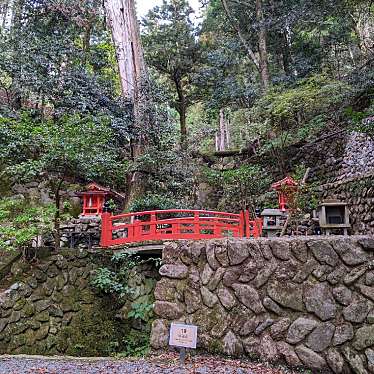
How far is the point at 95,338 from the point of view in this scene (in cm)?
616

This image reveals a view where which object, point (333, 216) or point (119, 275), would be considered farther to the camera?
point (333, 216)

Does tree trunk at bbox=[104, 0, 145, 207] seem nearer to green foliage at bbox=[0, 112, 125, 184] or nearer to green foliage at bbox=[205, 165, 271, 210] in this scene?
green foliage at bbox=[0, 112, 125, 184]

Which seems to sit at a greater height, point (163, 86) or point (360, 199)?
point (163, 86)

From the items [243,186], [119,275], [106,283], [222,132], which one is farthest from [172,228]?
[222,132]

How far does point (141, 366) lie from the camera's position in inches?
134

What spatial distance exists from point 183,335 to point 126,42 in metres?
9.69

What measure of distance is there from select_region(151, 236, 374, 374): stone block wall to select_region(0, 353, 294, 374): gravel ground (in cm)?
14

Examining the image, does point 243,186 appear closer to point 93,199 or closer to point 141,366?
point 93,199

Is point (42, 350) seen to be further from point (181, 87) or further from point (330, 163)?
point (181, 87)

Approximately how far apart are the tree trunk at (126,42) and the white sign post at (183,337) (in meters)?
8.07

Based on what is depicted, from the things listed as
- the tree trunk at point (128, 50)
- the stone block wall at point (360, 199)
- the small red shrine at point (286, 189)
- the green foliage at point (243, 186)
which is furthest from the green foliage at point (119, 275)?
the green foliage at point (243, 186)

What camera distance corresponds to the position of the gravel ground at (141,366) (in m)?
3.19

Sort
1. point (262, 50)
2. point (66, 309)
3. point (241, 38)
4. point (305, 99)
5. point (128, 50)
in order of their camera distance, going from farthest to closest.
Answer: point (241, 38), point (262, 50), point (128, 50), point (305, 99), point (66, 309)

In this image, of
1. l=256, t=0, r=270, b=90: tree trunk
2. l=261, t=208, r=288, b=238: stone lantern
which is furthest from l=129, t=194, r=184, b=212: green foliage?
l=256, t=0, r=270, b=90: tree trunk
